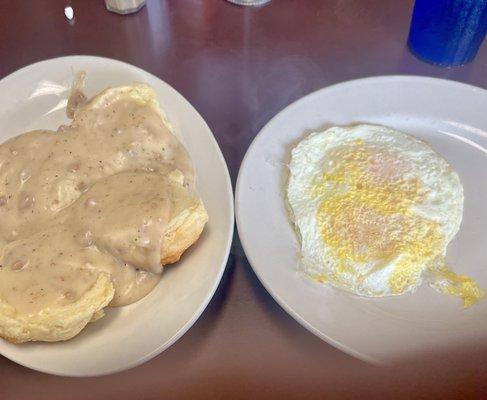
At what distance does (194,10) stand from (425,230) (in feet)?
2.85

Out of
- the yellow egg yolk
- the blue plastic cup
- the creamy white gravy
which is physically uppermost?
the blue plastic cup

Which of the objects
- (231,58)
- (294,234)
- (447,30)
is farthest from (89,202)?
(447,30)

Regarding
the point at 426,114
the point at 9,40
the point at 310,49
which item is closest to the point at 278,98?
the point at 310,49

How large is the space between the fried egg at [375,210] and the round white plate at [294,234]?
23 mm

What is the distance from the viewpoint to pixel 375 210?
1.04 meters

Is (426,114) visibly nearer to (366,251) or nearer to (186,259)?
(366,251)

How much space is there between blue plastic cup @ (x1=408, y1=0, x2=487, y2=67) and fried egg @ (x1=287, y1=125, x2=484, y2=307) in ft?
0.96

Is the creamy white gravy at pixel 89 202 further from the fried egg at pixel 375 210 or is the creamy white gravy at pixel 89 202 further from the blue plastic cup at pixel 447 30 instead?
the blue plastic cup at pixel 447 30

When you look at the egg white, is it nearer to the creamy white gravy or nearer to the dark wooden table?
the dark wooden table

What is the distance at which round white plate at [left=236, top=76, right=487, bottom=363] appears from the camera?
854 mm

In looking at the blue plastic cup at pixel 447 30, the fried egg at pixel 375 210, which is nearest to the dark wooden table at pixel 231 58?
the blue plastic cup at pixel 447 30

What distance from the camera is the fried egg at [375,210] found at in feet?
3.13

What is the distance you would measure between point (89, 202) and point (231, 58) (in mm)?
618

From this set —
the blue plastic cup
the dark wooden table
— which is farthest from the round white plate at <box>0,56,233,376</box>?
the blue plastic cup
